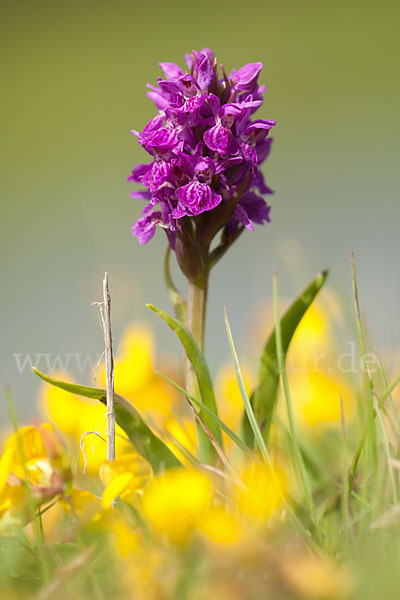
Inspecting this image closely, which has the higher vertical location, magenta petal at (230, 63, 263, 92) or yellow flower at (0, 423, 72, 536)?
magenta petal at (230, 63, 263, 92)

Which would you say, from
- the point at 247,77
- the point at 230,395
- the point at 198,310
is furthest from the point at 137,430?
the point at 247,77

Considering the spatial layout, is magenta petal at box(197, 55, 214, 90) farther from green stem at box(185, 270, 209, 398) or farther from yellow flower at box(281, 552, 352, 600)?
yellow flower at box(281, 552, 352, 600)

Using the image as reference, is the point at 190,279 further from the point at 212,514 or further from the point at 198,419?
the point at 212,514

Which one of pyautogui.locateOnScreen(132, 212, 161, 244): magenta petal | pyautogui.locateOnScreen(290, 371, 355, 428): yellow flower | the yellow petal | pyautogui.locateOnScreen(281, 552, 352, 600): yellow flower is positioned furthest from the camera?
pyautogui.locateOnScreen(290, 371, 355, 428): yellow flower

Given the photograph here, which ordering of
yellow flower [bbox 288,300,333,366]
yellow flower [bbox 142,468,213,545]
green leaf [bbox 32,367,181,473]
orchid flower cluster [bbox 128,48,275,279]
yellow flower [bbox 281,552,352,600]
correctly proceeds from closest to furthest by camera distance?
yellow flower [bbox 281,552,352,600] → yellow flower [bbox 142,468,213,545] → green leaf [bbox 32,367,181,473] → orchid flower cluster [bbox 128,48,275,279] → yellow flower [bbox 288,300,333,366]

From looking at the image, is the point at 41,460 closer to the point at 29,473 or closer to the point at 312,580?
the point at 29,473

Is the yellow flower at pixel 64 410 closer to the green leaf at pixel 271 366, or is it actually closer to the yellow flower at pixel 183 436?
the yellow flower at pixel 183 436

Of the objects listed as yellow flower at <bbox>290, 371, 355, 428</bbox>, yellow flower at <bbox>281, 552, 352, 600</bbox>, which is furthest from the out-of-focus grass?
yellow flower at <bbox>290, 371, 355, 428</bbox>

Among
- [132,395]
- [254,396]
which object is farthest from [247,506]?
[132,395]
